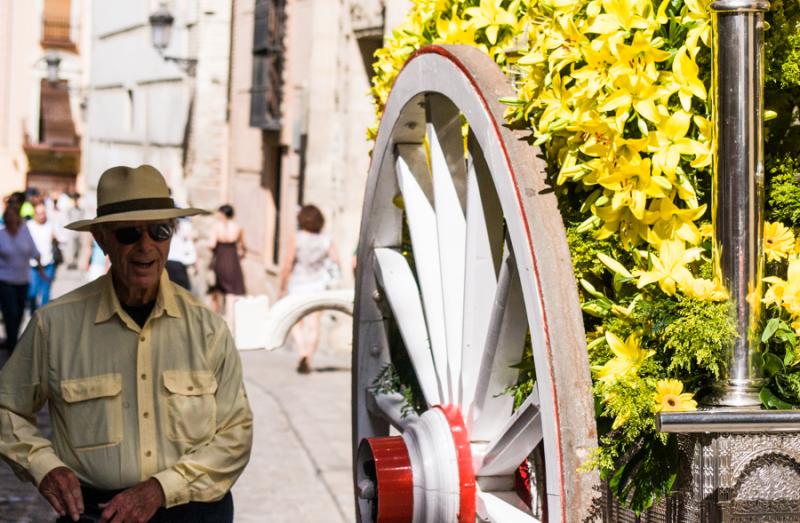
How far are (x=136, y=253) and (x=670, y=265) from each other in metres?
1.47

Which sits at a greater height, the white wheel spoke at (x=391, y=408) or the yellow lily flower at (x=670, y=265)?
the yellow lily flower at (x=670, y=265)

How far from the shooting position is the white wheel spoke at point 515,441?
281 cm

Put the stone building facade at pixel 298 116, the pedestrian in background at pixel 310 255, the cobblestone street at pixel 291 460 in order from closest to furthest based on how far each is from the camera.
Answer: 1. the cobblestone street at pixel 291 460
2. the pedestrian in background at pixel 310 255
3. the stone building facade at pixel 298 116

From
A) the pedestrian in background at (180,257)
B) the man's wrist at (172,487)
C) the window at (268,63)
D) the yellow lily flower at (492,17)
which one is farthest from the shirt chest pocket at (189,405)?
the window at (268,63)

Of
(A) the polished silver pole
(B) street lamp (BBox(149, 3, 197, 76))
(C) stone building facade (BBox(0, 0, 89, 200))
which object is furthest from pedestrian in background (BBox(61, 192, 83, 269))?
(A) the polished silver pole

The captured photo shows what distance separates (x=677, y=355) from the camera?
236 cm

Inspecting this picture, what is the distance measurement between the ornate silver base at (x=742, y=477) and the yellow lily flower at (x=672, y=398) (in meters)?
0.05

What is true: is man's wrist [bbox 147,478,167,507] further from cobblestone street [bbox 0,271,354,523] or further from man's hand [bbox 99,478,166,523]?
cobblestone street [bbox 0,271,354,523]

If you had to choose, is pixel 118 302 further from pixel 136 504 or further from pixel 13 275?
pixel 13 275

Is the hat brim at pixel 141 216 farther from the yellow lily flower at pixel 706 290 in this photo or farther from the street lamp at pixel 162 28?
the street lamp at pixel 162 28

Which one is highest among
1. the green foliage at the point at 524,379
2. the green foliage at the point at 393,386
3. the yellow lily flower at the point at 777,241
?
the yellow lily flower at the point at 777,241

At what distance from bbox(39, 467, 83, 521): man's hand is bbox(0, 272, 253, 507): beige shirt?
0.05 meters

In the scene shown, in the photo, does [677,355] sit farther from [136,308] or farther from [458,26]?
[136,308]

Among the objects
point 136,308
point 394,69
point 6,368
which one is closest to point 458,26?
point 394,69
